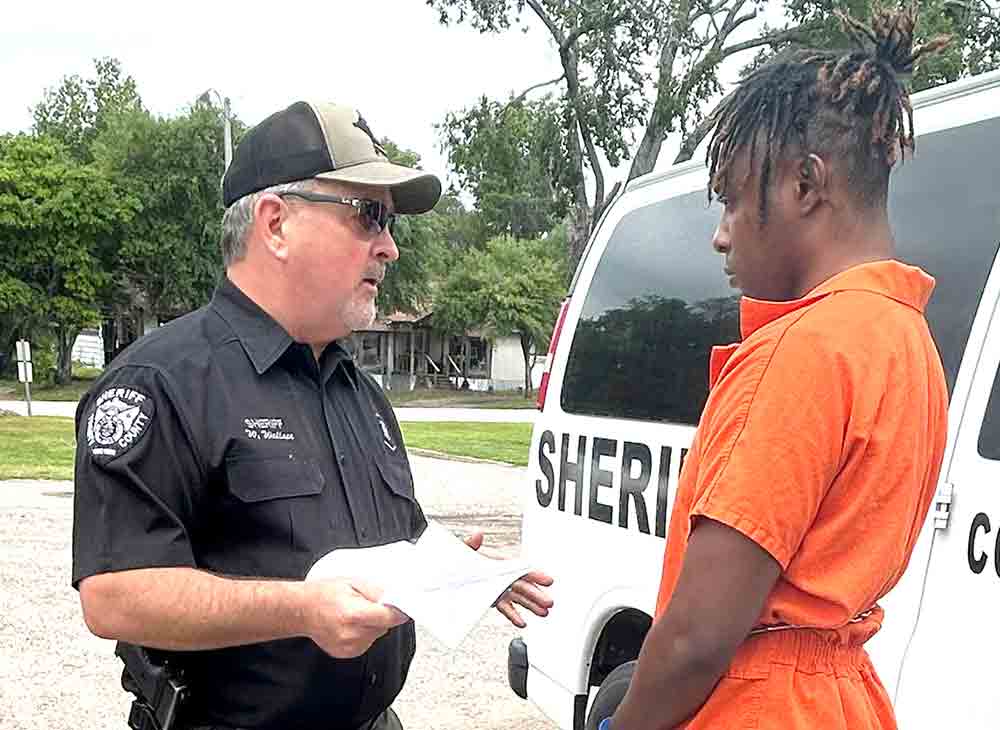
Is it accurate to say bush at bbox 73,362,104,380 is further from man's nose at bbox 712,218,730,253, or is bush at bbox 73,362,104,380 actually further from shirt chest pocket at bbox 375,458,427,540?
man's nose at bbox 712,218,730,253

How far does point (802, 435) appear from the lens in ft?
4.86

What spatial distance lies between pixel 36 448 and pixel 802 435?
17266 mm

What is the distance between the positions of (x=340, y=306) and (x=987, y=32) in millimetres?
19743

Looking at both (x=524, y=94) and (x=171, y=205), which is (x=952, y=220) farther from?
(x=171, y=205)

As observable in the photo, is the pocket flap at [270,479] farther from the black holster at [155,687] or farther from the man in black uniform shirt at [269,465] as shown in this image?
the black holster at [155,687]

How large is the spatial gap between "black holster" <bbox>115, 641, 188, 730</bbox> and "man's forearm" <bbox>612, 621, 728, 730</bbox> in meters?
0.83

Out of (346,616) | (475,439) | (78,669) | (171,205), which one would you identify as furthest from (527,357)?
(346,616)

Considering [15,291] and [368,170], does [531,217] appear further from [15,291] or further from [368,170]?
[368,170]

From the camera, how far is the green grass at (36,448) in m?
14.2

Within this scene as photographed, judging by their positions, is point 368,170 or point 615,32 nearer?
point 368,170

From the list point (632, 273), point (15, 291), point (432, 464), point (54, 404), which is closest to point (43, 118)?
point (15, 291)

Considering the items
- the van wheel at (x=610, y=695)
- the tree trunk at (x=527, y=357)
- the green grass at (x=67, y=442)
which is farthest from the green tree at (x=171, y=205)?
the van wheel at (x=610, y=695)

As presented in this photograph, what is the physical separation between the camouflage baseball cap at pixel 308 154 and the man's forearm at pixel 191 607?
827 millimetres

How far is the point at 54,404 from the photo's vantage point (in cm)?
3041
